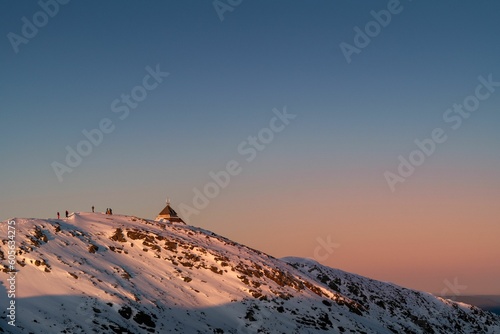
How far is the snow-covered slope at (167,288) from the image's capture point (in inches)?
1228

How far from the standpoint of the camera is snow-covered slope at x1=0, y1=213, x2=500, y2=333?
102 ft

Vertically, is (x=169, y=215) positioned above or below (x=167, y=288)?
above

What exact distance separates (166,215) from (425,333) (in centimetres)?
4081

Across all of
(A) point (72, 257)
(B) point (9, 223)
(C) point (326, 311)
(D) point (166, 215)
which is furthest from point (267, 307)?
(D) point (166, 215)

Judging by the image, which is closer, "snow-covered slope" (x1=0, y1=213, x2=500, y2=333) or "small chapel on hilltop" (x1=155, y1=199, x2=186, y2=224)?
"snow-covered slope" (x1=0, y1=213, x2=500, y2=333)

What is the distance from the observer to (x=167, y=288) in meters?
39.8

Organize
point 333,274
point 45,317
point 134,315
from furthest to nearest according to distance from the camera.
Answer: point 333,274 < point 134,315 < point 45,317

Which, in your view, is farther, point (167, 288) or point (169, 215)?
point (169, 215)

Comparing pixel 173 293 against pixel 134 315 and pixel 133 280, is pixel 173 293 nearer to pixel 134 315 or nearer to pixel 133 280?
pixel 133 280

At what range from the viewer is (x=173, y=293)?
129 ft

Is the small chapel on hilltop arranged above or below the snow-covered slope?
above

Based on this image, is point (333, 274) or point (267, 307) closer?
point (267, 307)

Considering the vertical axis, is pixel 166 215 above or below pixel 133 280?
above

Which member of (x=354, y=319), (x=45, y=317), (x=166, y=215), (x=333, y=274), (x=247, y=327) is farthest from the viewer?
(x=166, y=215)
